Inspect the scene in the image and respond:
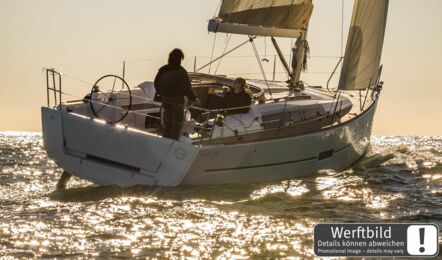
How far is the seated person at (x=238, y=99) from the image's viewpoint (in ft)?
48.0

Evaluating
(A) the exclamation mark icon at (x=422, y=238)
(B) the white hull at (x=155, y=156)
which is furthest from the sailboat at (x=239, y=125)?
(A) the exclamation mark icon at (x=422, y=238)

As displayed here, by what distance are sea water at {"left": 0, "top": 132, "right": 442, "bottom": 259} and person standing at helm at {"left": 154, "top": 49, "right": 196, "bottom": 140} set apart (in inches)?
52.4

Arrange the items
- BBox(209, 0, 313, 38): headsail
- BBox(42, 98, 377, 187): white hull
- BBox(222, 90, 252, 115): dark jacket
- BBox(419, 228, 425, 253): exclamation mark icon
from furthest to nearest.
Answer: BBox(209, 0, 313, 38): headsail → BBox(222, 90, 252, 115): dark jacket → BBox(42, 98, 377, 187): white hull → BBox(419, 228, 425, 253): exclamation mark icon

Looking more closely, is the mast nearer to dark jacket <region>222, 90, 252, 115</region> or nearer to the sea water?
dark jacket <region>222, 90, 252, 115</region>

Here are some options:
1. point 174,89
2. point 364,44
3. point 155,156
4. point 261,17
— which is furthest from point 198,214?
point 364,44

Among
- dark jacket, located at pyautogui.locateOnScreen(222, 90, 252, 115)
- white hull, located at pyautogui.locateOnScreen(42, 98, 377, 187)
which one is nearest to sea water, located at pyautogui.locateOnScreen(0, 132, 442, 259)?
white hull, located at pyautogui.locateOnScreen(42, 98, 377, 187)

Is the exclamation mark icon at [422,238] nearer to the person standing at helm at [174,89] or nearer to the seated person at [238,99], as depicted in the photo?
the person standing at helm at [174,89]

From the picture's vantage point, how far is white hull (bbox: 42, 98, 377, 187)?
41.6ft

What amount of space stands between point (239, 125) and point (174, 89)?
4.68ft

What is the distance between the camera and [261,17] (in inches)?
663

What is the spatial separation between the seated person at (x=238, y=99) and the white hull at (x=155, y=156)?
118cm

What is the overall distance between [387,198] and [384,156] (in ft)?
26.1

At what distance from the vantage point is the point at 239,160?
1339cm

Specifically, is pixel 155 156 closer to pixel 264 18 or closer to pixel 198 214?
pixel 198 214
